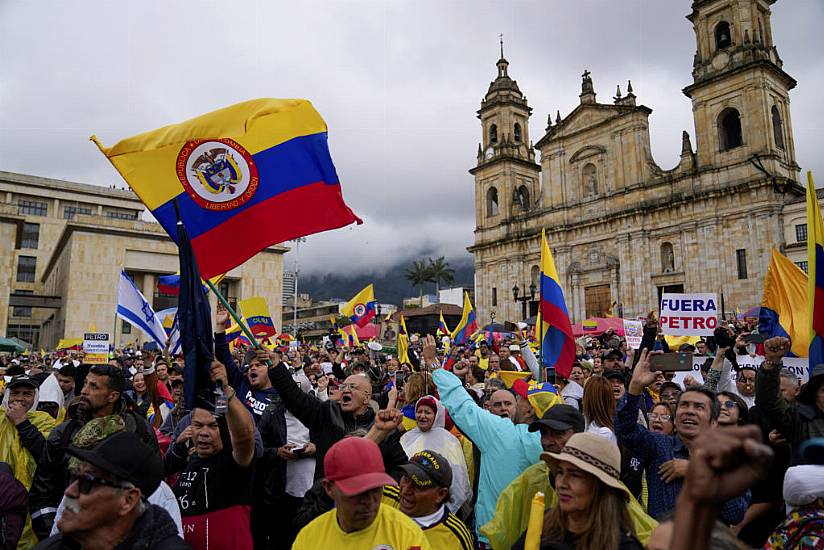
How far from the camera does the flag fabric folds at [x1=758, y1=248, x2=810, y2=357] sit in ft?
25.2

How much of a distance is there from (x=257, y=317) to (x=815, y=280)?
1199cm

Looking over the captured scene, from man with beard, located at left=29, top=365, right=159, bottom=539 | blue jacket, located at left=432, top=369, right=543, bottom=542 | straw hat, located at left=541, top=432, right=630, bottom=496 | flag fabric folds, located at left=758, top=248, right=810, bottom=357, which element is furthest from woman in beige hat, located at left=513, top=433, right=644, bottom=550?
flag fabric folds, located at left=758, top=248, right=810, bottom=357

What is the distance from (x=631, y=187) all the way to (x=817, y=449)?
38222mm

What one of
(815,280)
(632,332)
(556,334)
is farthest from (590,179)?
(815,280)

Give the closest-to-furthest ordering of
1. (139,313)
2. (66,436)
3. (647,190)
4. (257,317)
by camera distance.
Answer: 1. (66,436)
2. (139,313)
3. (257,317)
4. (647,190)

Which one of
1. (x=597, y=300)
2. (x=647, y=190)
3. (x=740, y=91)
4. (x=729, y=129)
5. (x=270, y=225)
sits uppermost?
(x=740, y=91)

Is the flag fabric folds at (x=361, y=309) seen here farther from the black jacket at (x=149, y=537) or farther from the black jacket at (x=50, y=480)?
the black jacket at (x=149, y=537)

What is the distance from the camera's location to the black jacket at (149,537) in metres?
2.29

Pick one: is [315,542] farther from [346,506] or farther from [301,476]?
[301,476]

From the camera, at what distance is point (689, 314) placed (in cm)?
980

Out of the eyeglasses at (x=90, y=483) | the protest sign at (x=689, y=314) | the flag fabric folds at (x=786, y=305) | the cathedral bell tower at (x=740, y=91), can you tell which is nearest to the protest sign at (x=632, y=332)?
the protest sign at (x=689, y=314)

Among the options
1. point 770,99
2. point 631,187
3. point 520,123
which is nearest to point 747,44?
point 770,99

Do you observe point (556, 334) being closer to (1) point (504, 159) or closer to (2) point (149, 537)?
(2) point (149, 537)

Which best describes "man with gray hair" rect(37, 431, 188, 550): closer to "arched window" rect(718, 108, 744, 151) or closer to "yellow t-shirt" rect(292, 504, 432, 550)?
"yellow t-shirt" rect(292, 504, 432, 550)
